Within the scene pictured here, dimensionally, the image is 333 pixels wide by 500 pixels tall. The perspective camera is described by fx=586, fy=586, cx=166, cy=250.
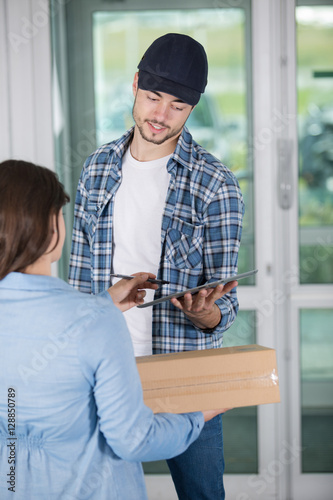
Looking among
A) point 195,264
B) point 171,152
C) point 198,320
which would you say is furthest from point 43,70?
point 198,320

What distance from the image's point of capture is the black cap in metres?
1.56

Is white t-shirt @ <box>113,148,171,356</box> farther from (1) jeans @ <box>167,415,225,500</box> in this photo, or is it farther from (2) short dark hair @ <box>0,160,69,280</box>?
(2) short dark hair @ <box>0,160,69,280</box>

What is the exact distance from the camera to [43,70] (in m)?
2.43

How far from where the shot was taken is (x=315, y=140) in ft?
8.03

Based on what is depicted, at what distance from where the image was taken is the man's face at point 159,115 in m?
1.61

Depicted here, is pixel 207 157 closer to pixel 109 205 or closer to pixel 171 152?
pixel 171 152

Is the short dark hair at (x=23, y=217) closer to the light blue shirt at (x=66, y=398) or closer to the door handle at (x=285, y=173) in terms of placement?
the light blue shirt at (x=66, y=398)

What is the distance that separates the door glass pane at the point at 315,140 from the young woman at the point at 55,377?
1540 millimetres

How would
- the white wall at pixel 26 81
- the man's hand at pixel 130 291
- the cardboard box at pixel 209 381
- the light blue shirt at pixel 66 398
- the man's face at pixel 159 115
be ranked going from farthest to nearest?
the white wall at pixel 26 81 < the man's face at pixel 159 115 < the man's hand at pixel 130 291 < the cardboard box at pixel 209 381 < the light blue shirt at pixel 66 398

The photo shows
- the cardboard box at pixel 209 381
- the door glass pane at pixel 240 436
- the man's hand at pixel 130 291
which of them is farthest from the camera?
the door glass pane at pixel 240 436

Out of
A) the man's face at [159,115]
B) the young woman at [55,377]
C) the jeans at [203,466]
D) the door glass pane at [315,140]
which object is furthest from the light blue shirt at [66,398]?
the door glass pane at [315,140]

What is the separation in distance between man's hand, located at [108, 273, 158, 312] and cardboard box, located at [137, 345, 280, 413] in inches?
12.4

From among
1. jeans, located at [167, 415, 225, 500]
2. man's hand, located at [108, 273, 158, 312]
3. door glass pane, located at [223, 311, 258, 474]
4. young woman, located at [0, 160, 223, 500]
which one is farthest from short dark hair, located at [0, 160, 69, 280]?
door glass pane, located at [223, 311, 258, 474]

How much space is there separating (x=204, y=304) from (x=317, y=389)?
131 centimetres
